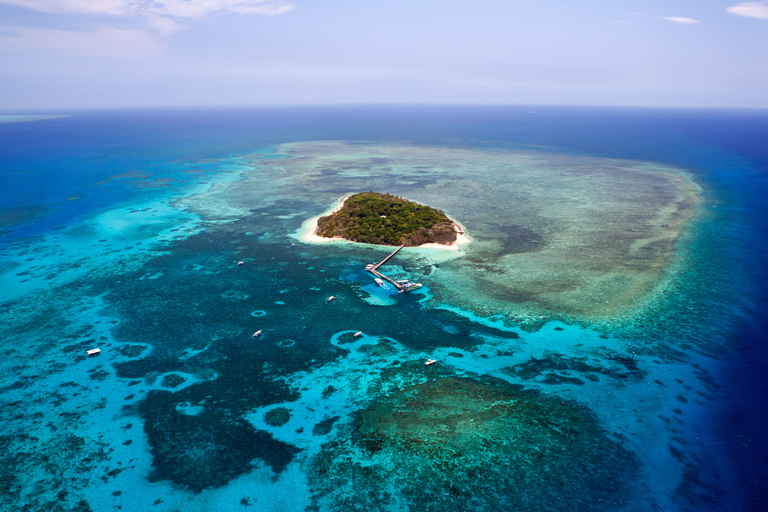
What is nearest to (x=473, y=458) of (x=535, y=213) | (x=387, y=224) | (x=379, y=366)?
(x=379, y=366)

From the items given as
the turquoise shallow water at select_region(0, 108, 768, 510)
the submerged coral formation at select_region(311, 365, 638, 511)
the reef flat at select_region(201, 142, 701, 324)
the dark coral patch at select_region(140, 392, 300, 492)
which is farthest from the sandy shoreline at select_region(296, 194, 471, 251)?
the dark coral patch at select_region(140, 392, 300, 492)

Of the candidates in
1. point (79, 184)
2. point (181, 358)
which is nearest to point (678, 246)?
point (181, 358)

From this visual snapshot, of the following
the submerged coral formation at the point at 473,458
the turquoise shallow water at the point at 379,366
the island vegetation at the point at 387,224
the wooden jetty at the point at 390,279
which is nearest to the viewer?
the submerged coral formation at the point at 473,458

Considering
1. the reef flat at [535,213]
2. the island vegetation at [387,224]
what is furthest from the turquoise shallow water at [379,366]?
the island vegetation at [387,224]

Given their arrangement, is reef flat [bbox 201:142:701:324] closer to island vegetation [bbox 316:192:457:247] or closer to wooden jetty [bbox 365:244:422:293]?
wooden jetty [bbox 365:244:422:293]

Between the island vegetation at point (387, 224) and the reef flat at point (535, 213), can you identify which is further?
the island vegetation at point (387, 224)

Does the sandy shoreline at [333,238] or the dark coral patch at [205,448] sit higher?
the sandy shoreline at [333,238]

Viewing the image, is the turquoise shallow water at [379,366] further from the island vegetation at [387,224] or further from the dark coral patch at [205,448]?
the island vegetation at [387,224]
